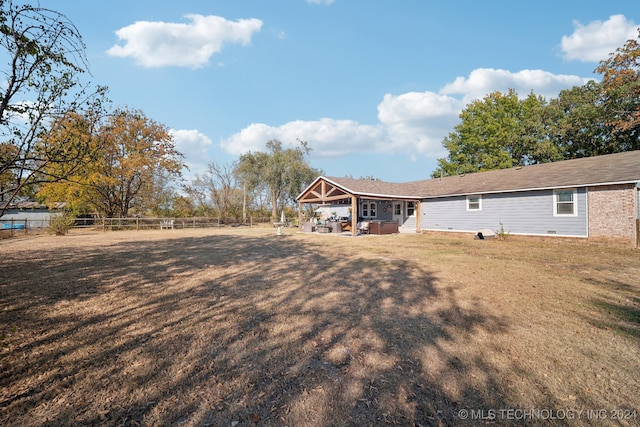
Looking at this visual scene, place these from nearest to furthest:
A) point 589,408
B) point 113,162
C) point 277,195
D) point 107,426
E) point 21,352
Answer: point 107,426
point 589,408
point 21,352
point 113,162
point 277,195

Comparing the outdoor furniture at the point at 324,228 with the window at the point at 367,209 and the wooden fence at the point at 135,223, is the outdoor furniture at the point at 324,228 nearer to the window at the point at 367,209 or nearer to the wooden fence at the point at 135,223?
the window at the point at 367,209

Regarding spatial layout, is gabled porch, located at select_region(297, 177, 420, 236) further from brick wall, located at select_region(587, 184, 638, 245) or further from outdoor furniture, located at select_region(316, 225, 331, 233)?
brick wall, located at select_region(587, 184, 638, 245)

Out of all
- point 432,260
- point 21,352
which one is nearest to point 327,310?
point 21,352

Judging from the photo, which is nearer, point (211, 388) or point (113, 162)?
point (211, 388)

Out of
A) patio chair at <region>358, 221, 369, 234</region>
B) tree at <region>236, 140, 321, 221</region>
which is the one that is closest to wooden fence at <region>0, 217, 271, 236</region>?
tree at <region>236, 140, 321, 221</region>

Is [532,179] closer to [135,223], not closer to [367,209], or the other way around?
[367,209]

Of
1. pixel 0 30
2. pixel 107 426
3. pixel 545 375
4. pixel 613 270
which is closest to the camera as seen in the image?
pixel 107 426

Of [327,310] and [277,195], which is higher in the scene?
[277,195]

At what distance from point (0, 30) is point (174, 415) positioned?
506cm

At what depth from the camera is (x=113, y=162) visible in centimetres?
2472

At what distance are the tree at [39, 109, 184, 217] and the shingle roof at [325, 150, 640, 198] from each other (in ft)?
56.5

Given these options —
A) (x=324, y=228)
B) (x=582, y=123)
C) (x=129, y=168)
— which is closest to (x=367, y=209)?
(x=324, y=228)

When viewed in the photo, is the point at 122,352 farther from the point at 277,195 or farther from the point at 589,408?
the point at 277,195

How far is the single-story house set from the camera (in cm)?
1185
